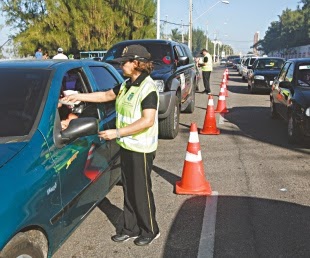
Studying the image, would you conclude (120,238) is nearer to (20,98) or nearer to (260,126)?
(20,98)

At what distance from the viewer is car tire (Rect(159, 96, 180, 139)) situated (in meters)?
7.29

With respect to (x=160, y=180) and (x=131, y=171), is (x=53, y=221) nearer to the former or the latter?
(x=131, y=171)

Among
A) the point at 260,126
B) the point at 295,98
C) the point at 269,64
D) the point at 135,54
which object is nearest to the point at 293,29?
the point at 269,64

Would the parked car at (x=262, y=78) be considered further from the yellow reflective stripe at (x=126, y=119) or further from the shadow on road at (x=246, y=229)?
the yellow reflective stripe at (x=126, y=119)

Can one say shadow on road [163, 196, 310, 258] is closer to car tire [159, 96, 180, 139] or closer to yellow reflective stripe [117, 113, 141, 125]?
yellow reflective stripe [117, 113, 141, 125]

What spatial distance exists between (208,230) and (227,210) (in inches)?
22.4

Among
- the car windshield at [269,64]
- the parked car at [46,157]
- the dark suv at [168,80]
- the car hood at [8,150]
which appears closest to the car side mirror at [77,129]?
the parked car at [46,157]

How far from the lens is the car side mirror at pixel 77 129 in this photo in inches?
111

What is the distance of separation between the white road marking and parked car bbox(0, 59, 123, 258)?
103cm

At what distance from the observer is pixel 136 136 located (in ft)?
10.8

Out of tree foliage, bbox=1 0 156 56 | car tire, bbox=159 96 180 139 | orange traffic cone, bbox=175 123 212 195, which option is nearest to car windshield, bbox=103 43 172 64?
car tire, bbox=159 96 180 139

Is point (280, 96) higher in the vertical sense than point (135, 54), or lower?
lower

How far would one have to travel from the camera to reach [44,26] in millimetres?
34938

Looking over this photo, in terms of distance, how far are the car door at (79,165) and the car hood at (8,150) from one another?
0.87 feet
